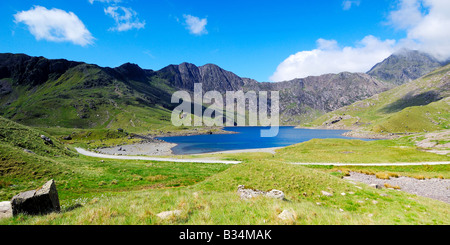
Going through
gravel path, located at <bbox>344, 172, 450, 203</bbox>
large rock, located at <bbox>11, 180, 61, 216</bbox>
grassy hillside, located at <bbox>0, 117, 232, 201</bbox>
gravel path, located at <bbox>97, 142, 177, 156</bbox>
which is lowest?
gravel path, located at <bbox>97, 142, 177, 156</bbox>

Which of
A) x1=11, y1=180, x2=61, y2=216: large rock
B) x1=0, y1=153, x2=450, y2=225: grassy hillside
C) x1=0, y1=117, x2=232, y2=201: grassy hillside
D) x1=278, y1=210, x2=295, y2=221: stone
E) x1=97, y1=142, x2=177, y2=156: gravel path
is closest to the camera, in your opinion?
x1=278, y1=210, x2=295, y2=221: stone

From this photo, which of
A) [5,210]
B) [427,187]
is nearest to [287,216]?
[5,210]

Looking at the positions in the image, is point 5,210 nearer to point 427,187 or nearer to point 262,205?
point 262,205

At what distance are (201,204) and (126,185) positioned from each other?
64.5ft

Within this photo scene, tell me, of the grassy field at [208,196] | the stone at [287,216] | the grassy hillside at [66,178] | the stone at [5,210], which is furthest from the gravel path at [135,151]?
the stone at [287,216]

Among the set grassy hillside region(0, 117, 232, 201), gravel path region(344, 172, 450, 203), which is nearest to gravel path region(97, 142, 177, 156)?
grassy hillside region(0, 117, 232, 201)

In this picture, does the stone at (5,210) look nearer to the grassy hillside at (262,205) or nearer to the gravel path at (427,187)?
the grassy hillside at (262,205)

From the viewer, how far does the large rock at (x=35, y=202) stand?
988 cm

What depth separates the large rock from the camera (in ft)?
32.4

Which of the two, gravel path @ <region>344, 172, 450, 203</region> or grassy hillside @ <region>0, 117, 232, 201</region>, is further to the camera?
gravel path @ <region>344, 172, 450, 203</region>

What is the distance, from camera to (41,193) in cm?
1041

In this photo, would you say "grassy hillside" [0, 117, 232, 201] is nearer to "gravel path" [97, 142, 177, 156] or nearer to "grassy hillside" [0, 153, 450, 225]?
"grassy hillside" [0, 153, 450, 225]
